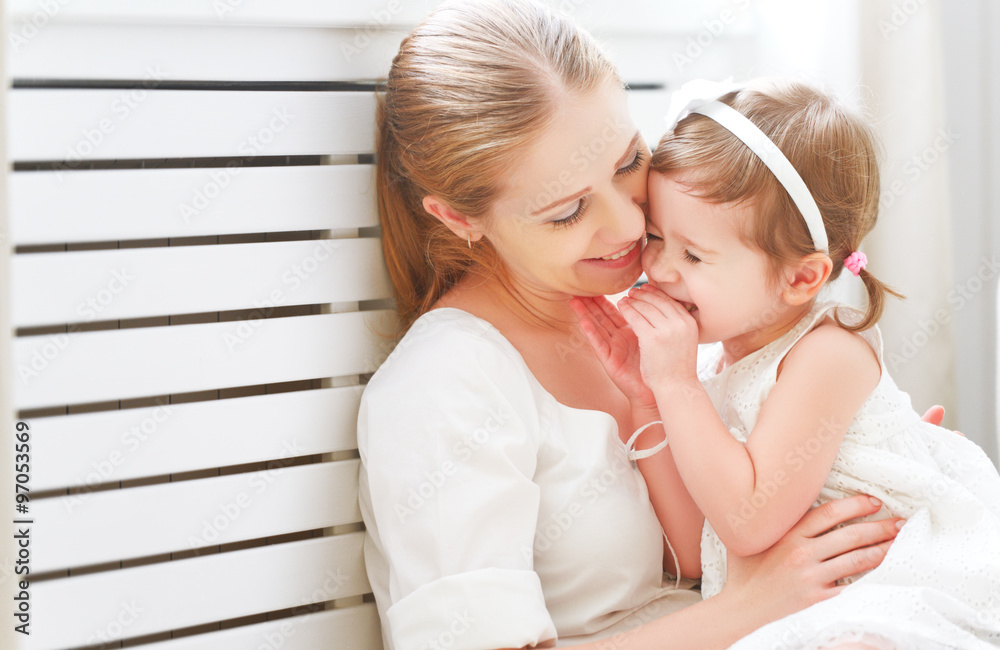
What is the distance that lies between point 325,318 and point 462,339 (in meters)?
0.21

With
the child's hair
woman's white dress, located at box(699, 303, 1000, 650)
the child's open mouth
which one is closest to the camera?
woman's white dress, located at box(699, 303, 1000, 650)

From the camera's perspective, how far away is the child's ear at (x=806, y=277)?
1031mm

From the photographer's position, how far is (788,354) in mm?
1066

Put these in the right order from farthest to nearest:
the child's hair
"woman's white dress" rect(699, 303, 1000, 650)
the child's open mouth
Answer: the child's open mouth, the child's hair, "woman's white dress" rect(699, 303, 1000, 650)

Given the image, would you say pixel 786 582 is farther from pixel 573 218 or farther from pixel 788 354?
pixel 573 218

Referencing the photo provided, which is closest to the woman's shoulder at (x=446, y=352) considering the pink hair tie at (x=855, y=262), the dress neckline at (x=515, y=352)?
the dress neckline at (x=515, y=352)

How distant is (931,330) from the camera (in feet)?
5.45

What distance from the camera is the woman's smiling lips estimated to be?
3.56 ft

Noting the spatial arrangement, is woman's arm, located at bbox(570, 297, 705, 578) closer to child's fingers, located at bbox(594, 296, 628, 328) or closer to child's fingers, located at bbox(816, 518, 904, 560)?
child's fingers, located at bbox(594, 296, 628, 328)

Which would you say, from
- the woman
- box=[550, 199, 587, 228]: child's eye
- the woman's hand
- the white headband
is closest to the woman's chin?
the woman

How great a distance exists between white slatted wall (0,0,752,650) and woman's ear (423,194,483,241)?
118mm

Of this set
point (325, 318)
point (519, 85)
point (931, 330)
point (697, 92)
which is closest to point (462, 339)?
point (325, 318)

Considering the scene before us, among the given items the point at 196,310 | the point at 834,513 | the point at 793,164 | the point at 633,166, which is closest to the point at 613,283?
the point at 633,166

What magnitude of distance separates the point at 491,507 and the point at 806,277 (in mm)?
498
